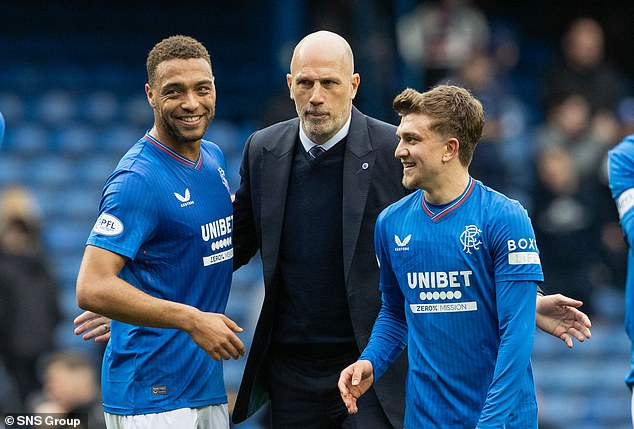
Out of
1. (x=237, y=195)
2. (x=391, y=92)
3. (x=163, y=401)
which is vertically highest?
(x=391, y=92)

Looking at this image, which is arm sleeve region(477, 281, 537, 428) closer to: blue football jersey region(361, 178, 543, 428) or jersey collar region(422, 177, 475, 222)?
blue football jersey region(361, 178, 543, 428)

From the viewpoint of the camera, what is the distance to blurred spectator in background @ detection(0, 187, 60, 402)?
9430 mm

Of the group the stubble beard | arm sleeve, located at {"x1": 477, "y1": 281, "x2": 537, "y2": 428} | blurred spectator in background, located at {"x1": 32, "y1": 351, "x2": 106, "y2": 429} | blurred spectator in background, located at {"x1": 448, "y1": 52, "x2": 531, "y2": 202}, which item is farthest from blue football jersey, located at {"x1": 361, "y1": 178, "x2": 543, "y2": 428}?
blurred spectator in background, located at {"x1": 448, "y1": 52, "x2": 531, "y2": 202}

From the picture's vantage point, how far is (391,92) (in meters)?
11.6

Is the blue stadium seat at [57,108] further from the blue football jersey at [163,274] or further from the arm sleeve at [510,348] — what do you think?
the arm sleeve at [510,348]

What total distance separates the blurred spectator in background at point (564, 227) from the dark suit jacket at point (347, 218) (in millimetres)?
5851

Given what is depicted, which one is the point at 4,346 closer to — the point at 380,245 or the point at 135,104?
the point at 135,104

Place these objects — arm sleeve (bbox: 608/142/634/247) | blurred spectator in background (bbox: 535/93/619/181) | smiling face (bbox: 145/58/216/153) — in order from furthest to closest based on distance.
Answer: blurred spectator in background (bbox: 535/93/619/181)
arm sleeve (bbox: 608/142/634/247)
smiling face (bbox: 145/58/216/153)

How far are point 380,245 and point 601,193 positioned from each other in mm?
6907

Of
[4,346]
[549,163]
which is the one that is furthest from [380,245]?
[549,163]

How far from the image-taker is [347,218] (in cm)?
508

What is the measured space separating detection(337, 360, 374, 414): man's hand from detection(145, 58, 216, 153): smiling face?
47.6 inches

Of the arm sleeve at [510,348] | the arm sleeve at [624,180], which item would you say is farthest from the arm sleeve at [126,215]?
the arm sleeve at [624,180]
